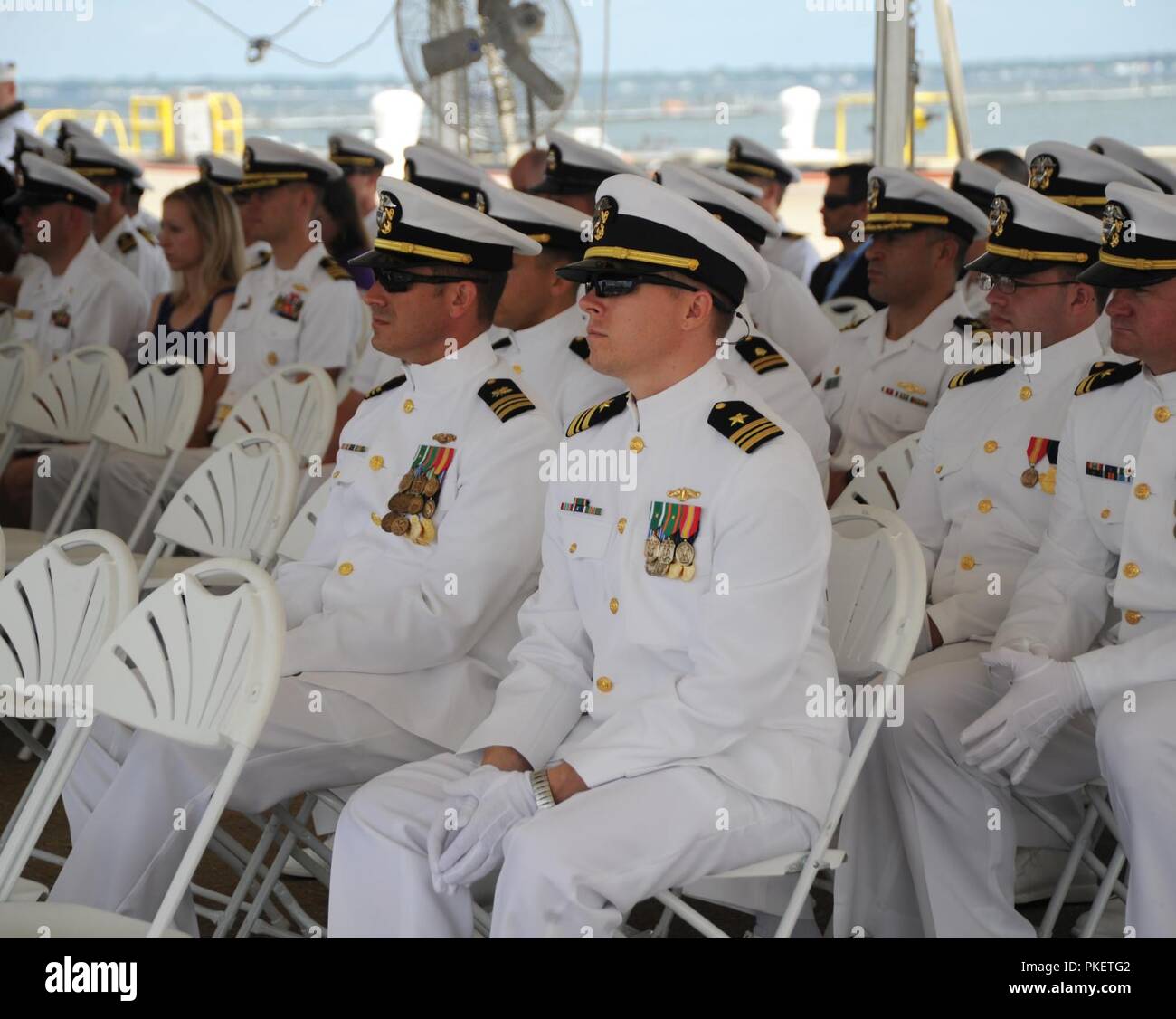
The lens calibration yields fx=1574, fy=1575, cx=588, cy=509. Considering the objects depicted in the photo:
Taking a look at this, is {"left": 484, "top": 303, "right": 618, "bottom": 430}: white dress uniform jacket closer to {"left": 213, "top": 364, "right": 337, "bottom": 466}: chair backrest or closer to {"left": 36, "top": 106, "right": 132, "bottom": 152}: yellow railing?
{"left": 213, "top": 364, "right": 337, "bottom": 466}: chair backrest

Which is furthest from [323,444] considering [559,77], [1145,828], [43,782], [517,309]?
[559,77]

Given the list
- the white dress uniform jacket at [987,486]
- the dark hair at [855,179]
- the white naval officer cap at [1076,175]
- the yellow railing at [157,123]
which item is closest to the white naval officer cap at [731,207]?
the white naval officer cap at [1076,175]

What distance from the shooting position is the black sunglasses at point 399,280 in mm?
3213

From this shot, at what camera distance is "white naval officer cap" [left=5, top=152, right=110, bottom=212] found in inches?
256

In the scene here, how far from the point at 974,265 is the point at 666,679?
136 centimetres

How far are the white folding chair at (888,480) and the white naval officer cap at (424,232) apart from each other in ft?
3.50

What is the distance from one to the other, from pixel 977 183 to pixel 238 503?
299cm

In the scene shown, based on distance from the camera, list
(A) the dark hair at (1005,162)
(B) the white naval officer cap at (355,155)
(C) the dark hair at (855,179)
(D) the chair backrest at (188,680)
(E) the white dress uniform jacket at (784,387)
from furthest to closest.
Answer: (B) the white naval officer cap at (355,155) < (C) the dark hair at (855,179) < (A) the dark hair at (1005,162) < (E) the white dress uniform jacket at (784,387) < (D) the chair backrest at (188,680)

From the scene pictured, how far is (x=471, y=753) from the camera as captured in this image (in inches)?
104

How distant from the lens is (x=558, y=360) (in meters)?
4.11

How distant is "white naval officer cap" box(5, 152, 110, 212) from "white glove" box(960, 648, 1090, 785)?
16.1 ft

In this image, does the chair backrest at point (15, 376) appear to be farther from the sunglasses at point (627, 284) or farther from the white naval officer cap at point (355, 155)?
the sunglasses at point (627, 284)

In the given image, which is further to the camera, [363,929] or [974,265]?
[974,265]
